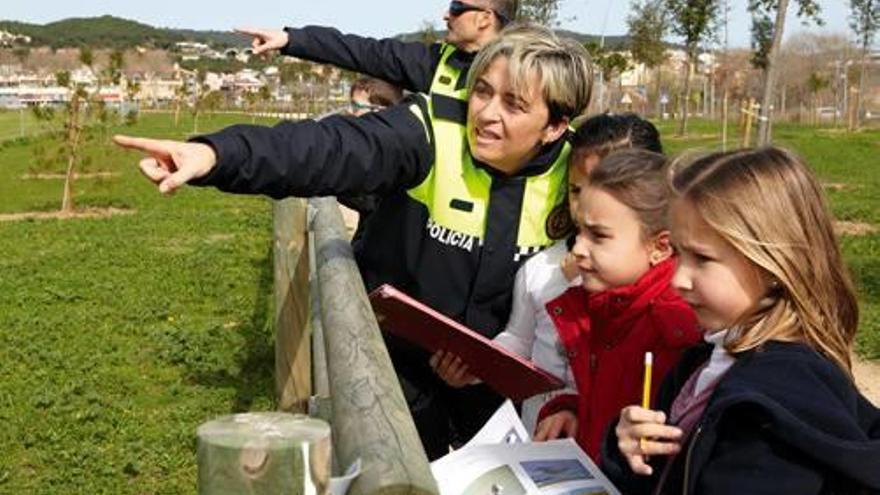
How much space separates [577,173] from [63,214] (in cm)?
1504

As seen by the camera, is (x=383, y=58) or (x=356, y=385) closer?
(x=356, y=385)

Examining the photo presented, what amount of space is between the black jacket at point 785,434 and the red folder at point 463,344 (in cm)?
82

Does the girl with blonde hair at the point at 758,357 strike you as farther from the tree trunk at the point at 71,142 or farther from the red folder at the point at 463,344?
the tree trunk at the point at 71,142

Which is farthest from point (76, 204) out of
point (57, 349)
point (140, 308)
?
point (57, 349)

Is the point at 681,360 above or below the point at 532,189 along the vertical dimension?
below

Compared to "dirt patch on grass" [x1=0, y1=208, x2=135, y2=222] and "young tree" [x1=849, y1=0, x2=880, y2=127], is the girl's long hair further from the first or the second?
"young tree" [x1=849, y1=0, x2=880, y2=127]

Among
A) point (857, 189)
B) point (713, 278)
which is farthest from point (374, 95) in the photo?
point (857, 189)

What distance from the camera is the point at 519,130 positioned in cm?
260

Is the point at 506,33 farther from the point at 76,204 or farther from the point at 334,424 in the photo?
the point at 76,204

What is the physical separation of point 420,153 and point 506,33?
33 cm

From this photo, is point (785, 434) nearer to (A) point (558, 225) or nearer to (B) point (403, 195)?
(A) point (558, 225)

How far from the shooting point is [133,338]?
8.20 m

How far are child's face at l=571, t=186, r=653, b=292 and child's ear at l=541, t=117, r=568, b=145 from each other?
31 cm

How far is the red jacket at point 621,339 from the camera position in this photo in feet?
7.59
